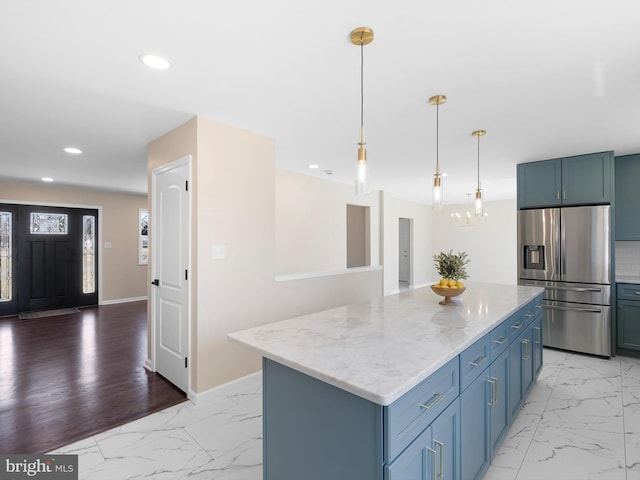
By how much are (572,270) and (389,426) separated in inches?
153

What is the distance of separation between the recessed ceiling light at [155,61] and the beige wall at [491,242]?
843 cm

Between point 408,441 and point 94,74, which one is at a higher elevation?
point 94,74

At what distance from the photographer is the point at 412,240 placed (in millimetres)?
8812

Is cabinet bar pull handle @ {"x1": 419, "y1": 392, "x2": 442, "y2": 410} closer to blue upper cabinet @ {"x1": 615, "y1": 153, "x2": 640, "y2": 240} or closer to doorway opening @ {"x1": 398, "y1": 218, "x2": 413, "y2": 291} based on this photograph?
blue upper cabinet @ {"x1": 615, "y1": 153, "x2": 640, "y2": 240}

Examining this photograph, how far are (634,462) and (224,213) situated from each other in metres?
3.31

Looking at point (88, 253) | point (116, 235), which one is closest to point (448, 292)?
point (116, 235)

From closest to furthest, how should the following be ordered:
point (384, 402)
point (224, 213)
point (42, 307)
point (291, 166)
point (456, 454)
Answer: point (384, 402), point (456, 454), point (224, 213), point (291, 166), point (42, 307)

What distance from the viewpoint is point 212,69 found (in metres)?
2.03

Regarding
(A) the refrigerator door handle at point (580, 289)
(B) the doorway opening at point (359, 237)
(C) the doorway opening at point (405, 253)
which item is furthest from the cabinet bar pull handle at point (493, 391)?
(C) the doorway opening at point (405, 253)

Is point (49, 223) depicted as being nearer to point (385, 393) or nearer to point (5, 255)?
point (5, 255)

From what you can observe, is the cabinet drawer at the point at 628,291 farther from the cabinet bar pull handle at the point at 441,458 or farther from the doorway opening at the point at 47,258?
the doorway opening at the point at 47,258

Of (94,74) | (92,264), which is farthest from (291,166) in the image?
(92,264)

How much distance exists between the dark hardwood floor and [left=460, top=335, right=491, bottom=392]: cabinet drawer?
2345mm

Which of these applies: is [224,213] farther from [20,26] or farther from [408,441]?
[408,441]
